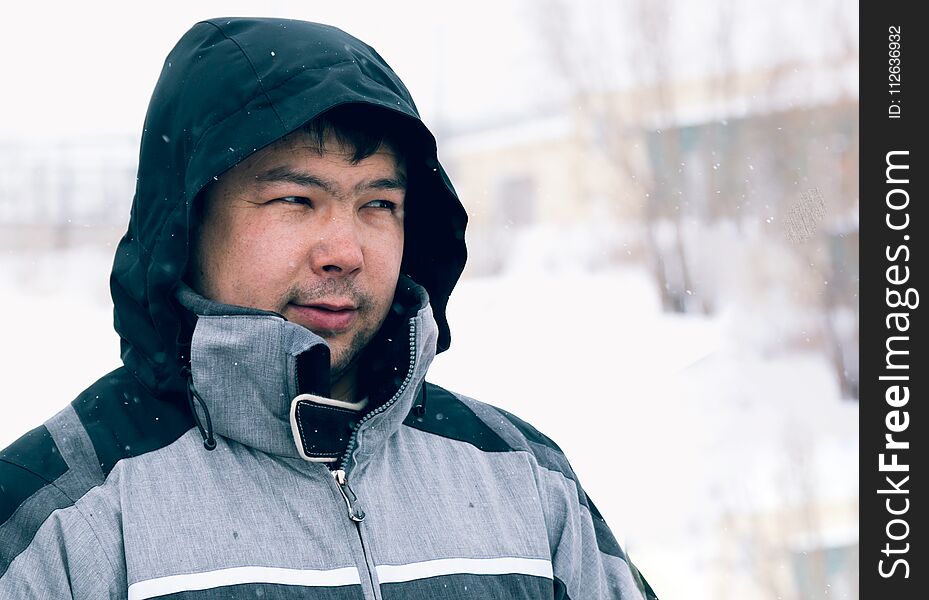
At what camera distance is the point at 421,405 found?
5.78ft

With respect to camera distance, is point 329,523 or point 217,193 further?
point 217,193

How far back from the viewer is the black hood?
154cm

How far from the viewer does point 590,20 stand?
995 cm

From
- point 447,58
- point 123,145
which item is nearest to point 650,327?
point 447,58

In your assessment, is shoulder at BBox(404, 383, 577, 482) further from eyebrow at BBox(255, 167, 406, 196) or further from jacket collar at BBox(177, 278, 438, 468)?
eyebrow at BBox(255, 167, 406, 196)

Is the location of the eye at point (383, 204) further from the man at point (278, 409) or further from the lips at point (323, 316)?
the lips at point (323, 316)

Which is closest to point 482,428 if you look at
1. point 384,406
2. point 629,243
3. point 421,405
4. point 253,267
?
point 421,405

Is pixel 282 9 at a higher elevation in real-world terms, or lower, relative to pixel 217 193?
higher

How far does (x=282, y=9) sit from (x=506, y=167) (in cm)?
253

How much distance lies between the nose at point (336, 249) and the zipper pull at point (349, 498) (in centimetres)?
29

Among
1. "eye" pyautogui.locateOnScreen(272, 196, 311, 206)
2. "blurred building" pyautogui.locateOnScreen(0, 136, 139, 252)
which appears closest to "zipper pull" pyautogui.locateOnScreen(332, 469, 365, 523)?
"eye" pyautogui.locateOnScreen(272, 196, 311, 206)

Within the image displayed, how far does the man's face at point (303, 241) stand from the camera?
5.12 ft

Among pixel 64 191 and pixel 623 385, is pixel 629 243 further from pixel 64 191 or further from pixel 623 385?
pixel 64 191
